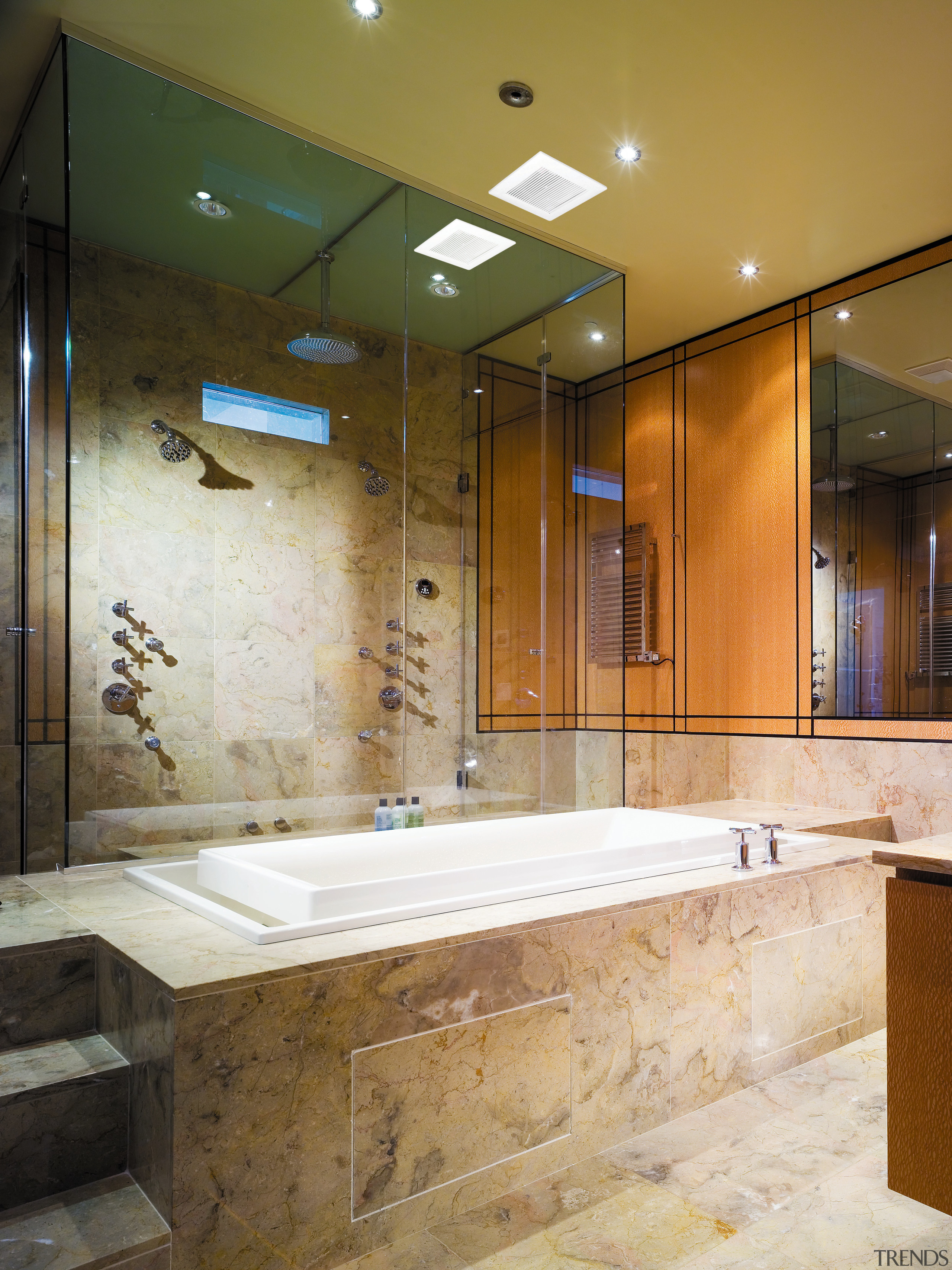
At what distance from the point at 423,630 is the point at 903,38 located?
7.51ft

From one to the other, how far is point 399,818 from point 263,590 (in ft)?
2.96

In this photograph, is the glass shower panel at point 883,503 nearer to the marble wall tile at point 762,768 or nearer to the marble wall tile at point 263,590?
the marble wall tile at point 762,768

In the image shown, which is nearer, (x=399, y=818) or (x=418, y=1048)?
(x=418, y=1048)

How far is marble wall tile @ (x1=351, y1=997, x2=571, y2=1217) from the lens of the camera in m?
1.66

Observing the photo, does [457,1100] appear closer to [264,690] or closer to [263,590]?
[264,690]

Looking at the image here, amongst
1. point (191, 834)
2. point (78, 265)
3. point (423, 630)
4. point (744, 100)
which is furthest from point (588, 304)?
point (191, 834)

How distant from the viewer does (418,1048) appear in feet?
5.67

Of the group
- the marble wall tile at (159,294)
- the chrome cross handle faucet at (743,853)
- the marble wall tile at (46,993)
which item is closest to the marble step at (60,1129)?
the marble wall tile at (46,993)

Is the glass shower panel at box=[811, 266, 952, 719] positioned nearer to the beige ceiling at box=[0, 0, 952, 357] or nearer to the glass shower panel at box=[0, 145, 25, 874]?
the beige ceiling at box=[0, 0, 952, 357]

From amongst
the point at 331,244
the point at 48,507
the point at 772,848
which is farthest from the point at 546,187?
the point at 772,848

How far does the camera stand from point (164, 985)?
150 cm

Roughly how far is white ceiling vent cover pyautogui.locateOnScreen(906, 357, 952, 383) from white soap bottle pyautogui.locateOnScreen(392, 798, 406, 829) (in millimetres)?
2656

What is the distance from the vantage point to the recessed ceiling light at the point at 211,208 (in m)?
2.72

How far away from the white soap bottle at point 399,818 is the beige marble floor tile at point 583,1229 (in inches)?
49.1
